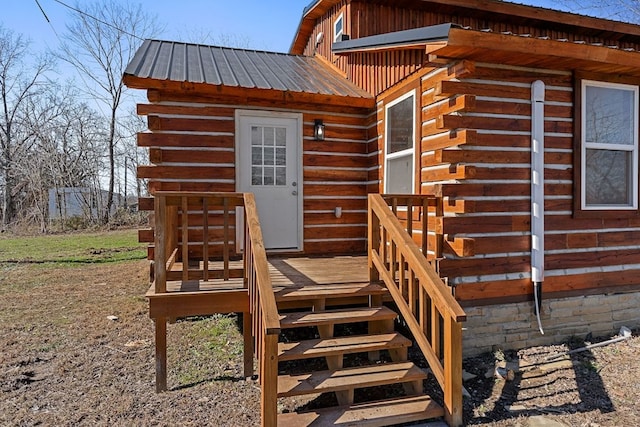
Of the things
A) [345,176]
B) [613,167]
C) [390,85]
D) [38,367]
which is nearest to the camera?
[38,367]

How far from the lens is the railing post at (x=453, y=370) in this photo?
Answer: 2.68 meters

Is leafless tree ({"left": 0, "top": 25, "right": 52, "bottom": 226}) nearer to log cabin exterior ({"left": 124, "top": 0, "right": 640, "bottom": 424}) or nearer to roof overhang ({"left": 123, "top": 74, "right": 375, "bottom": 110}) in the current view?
log cabin exterior ({"left": 124, "top": 0, "right": 640, "bottom": 424})

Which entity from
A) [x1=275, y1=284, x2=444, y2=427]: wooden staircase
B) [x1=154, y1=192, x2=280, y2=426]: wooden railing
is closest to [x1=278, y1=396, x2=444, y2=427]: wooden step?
[x1=275, y1=284, x2=444, y2=427]: wooden staircase

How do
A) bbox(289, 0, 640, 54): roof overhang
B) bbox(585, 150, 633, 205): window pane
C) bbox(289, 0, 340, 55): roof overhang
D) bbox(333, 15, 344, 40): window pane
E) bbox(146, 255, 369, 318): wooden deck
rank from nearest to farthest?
1. bbox(146, 255, 369, 318): wooden deck
2. bbox(585, 150, 633, 205): window pane
3. bbox(289, 0, 640, 54): roof overhang
4. bbox(333, 15, 344, 40): window pane
5. bbox(289, 0, 340, 55): roof overhang

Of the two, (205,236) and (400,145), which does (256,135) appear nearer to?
(400,145)

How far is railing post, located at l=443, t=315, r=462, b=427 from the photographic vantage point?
106 inches

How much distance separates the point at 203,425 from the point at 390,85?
405cm

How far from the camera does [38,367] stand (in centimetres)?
375

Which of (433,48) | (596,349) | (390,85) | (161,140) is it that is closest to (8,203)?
(161,140)

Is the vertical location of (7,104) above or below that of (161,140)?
above

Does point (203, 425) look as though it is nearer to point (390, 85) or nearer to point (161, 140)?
point (161, 140)

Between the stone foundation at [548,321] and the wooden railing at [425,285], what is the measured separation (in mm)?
599

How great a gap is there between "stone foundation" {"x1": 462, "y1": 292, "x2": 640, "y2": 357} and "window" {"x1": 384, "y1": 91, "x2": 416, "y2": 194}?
5.13ft

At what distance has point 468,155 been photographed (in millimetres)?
3750
